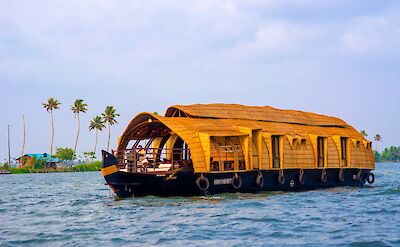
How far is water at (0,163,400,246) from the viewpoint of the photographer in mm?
13016

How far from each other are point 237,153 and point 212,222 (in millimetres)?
8745

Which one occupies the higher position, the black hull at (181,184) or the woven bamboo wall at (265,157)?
the woven bamboo wall at (265,157)

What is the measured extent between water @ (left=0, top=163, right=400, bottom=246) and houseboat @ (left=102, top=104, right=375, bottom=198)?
0.83m

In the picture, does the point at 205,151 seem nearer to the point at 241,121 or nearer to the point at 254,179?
the point at 254,179

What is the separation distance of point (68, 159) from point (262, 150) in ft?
284

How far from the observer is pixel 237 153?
24.0 metres

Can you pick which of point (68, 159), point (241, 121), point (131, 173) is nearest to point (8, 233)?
point (131, 173)

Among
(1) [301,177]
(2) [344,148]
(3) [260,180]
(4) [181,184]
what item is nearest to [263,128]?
(1) [301,177]

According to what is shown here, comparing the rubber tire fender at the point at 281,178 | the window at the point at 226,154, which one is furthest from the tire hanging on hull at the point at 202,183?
the rubber tire fender at the point at 281,178

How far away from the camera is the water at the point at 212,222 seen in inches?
512

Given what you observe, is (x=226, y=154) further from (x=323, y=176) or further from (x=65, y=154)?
(x=65, y=154)

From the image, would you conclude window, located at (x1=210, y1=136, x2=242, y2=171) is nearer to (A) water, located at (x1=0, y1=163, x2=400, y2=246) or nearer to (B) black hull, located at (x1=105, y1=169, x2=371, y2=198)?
(B) black hull, located at (x1=105, y1=169, x2=371, y2=198)

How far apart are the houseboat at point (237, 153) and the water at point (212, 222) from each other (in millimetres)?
835

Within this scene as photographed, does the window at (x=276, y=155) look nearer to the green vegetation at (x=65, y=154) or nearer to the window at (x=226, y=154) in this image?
the window at (x=226, y=154)
